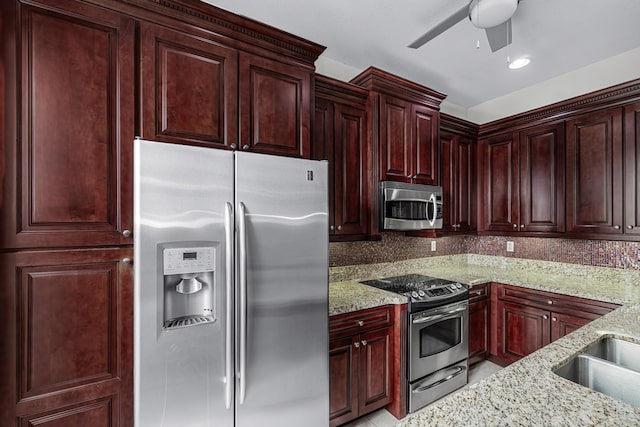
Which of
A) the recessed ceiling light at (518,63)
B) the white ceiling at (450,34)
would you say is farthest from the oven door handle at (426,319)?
the recessed ceiling light at (518,63)

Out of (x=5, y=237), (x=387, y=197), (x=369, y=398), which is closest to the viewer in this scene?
(x=5, y=237)

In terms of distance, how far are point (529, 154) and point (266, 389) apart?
10.5 feet

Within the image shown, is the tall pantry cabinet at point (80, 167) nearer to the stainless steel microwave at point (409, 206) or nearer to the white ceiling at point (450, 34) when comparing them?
the white ceiling at point (450, 34)

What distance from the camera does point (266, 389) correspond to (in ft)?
4.95

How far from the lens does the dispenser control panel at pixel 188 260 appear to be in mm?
1303

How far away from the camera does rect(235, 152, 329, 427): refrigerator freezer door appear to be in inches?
57.2

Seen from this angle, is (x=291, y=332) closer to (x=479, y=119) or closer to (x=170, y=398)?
(x=170, y=398)

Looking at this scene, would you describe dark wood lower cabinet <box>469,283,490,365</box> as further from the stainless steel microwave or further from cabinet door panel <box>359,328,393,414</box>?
cabinet door panel <box>359,328,393,414</box>

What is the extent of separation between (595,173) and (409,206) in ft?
5.32

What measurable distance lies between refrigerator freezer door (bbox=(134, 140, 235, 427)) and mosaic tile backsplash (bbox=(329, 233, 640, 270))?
53.6 inches

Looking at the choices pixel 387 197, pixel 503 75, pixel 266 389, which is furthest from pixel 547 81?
pixel 266 389

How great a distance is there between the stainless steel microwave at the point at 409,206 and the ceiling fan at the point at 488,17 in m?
1.07

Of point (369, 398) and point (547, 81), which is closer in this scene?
point (369, 398)

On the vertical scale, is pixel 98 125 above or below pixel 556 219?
above
